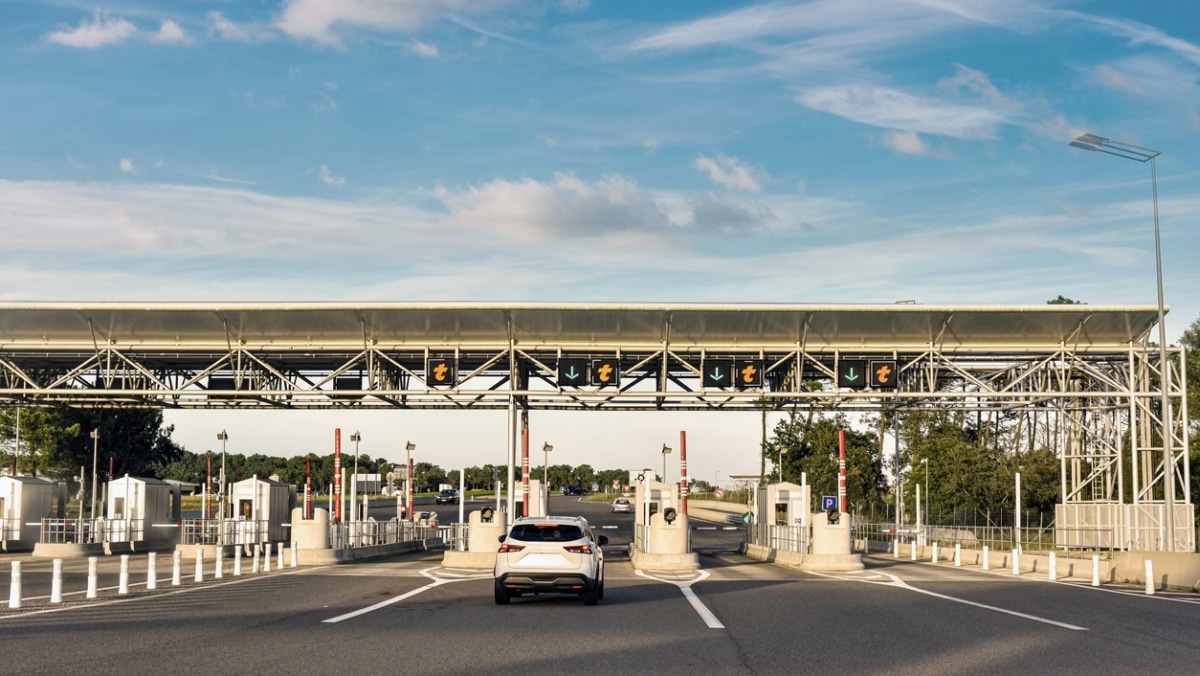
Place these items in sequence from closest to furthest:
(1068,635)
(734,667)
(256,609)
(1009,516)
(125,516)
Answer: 1. (734,667)
2. (1068,635)
3. (256,609)
4. (125,516)
5. (1009,516)

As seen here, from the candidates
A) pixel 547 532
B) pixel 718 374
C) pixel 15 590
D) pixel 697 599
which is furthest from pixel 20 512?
pixel 697 599

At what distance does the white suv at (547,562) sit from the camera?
1967 cm

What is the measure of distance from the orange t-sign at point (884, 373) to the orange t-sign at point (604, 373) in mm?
8343

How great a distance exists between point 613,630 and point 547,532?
183 inches

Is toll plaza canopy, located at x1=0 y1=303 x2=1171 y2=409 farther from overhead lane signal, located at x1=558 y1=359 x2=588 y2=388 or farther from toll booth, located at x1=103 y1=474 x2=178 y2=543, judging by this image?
toll booth, located at x1=103 y1=474 x2=178 y2=543

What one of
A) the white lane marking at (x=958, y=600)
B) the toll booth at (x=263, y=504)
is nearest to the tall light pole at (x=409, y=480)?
the toll booth at (x=263, y=504)

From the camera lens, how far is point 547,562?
19703 mm

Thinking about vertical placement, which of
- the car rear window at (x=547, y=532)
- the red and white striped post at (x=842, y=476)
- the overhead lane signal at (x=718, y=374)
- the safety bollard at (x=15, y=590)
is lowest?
the safety bollard at (x=15, y=590)

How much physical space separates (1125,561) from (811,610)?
1401cm

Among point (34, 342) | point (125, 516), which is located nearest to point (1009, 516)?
point (125, 516)

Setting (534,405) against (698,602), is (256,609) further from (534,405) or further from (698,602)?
(534,405)

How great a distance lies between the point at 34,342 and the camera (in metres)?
41.8

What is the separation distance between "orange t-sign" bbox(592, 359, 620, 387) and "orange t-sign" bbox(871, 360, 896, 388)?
27.4 ft

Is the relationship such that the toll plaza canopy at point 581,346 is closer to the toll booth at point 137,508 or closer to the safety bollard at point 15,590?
the toll booth at point 137,508
